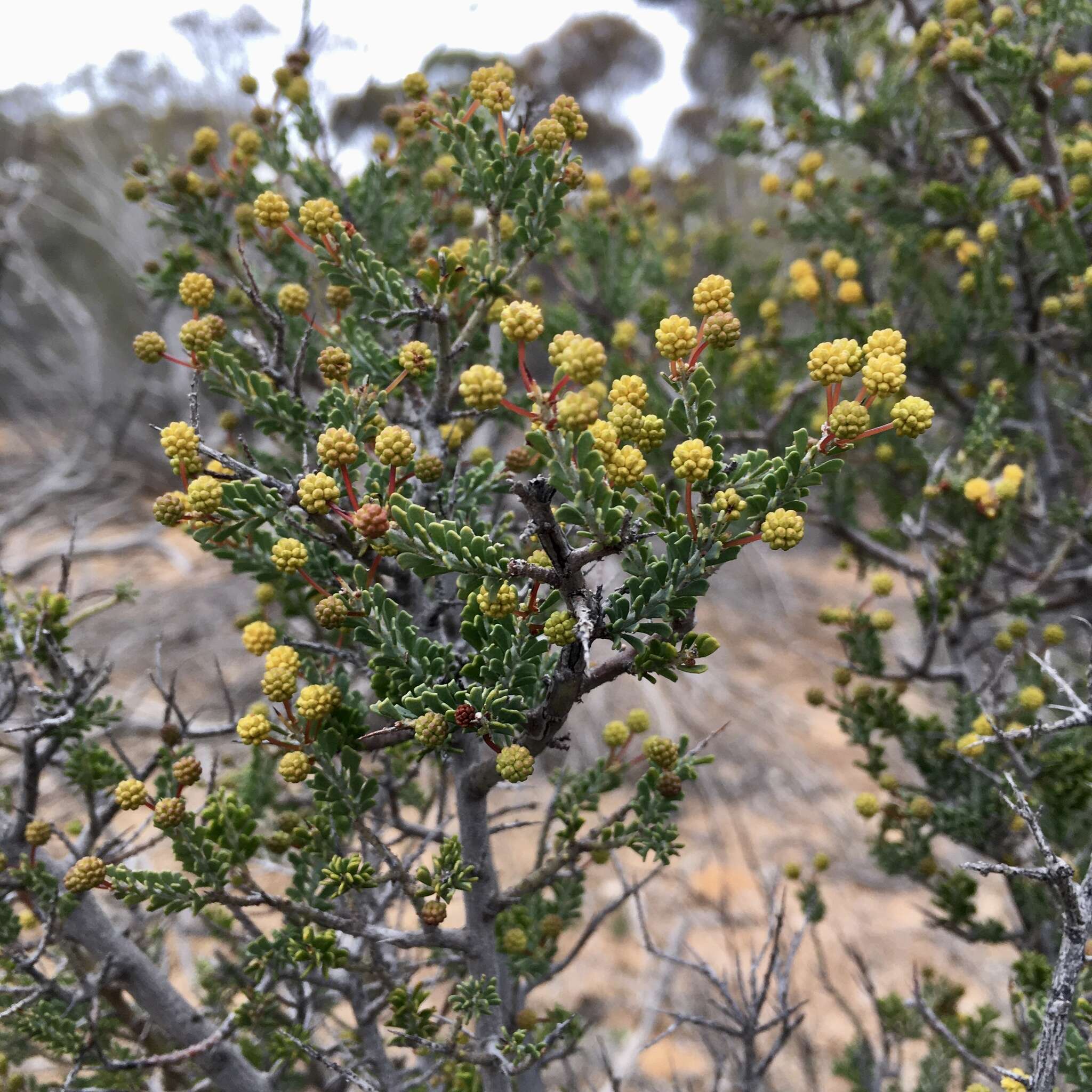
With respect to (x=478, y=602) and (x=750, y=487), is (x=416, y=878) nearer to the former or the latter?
(x=478, y=602)

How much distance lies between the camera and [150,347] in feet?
5.78

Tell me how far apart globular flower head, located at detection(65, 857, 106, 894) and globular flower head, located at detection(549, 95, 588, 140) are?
178 cm

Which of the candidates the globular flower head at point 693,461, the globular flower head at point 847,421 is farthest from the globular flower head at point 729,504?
the globular flower head at point 847,421

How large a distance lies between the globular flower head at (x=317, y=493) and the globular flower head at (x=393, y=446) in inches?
3.9

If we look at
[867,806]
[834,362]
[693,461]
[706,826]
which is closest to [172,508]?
[693,461]

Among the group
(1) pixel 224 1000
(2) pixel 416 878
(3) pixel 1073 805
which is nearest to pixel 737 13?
(3) pixel 1073 805

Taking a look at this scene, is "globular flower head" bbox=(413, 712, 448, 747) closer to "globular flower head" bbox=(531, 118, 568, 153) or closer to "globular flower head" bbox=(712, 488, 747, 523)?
"globular flower head" bbox=(712, 488, 747, 523)

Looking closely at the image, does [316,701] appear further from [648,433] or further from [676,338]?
[676,338]

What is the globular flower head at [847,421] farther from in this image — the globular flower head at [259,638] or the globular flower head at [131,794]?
the globular flower head at [131,794]

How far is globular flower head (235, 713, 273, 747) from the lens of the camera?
141 cm

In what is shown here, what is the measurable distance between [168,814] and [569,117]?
5.15 ft

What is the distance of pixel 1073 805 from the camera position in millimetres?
2436

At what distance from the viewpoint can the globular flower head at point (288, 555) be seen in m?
1.45

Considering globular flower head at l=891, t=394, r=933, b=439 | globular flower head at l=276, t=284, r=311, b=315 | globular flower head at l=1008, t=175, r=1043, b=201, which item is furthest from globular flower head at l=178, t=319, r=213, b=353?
globular flower head at l=1008, t=175, r=1043, b=201
